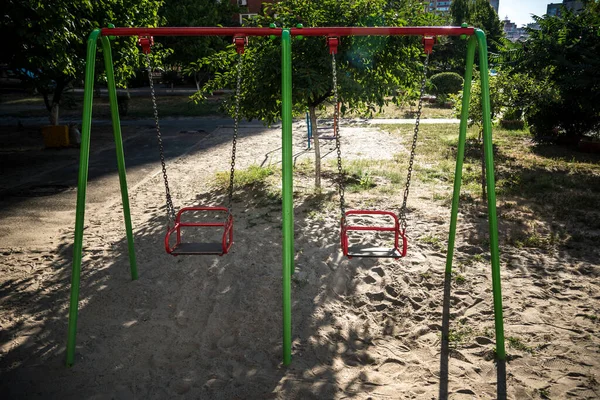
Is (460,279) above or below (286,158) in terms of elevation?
below

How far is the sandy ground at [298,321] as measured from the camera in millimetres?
3082

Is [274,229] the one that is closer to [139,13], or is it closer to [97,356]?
[97,356]

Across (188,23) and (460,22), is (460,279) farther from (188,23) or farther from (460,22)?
Result: (460,22)

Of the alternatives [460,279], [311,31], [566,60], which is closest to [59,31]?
[311,31]

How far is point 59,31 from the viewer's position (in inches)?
281

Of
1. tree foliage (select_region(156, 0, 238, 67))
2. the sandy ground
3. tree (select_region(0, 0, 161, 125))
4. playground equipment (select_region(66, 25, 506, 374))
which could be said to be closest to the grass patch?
the sandy ground

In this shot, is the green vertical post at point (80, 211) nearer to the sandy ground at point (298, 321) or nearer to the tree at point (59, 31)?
the sandy ground at point (298, 321)

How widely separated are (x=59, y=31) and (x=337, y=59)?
443 centimetres

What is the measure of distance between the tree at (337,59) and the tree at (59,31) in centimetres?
222

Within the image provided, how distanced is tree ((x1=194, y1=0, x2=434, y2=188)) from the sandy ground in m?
2.01

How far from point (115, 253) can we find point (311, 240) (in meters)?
2.32

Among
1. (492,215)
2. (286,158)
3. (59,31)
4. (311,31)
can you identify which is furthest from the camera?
(59,31)

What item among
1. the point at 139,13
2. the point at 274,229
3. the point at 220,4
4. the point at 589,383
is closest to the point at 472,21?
the point at 220,4

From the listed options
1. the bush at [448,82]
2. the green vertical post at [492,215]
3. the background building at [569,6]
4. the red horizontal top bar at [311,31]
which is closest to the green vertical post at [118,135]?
the red horizontal top bar at [311,31]
